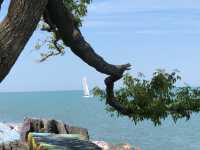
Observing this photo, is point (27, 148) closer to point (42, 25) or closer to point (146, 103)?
point (42, 25)

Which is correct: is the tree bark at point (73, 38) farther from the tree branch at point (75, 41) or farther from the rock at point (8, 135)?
the rock at point (8, 135)

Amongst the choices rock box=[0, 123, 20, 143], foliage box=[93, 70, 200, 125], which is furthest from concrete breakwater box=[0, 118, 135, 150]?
foliage box=[93, 70, 200, 125]

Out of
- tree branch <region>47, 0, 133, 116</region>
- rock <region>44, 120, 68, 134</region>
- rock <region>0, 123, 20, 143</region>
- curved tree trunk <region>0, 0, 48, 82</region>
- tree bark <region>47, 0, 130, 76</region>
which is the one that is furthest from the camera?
rock <region>0, 123, 20, 143</region>

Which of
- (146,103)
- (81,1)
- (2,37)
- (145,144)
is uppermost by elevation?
(81,1)

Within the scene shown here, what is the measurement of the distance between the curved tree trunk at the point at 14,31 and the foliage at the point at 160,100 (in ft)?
10.2

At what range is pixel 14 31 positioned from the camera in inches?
394

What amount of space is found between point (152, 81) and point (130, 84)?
503mm

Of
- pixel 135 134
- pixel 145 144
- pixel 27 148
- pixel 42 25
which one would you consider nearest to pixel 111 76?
pixel 42 25

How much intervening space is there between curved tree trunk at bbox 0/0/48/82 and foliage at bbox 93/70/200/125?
3.12 meters

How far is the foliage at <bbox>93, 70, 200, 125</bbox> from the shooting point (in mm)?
12312

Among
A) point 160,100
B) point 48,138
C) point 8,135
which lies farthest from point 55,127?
point 160,100

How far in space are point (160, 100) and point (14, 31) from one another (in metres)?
3.42

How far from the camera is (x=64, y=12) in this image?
11633mm

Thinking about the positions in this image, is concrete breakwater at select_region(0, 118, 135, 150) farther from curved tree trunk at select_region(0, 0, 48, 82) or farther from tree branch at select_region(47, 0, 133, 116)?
curved tree trunk at select_region(0, 0, 48, 82)
